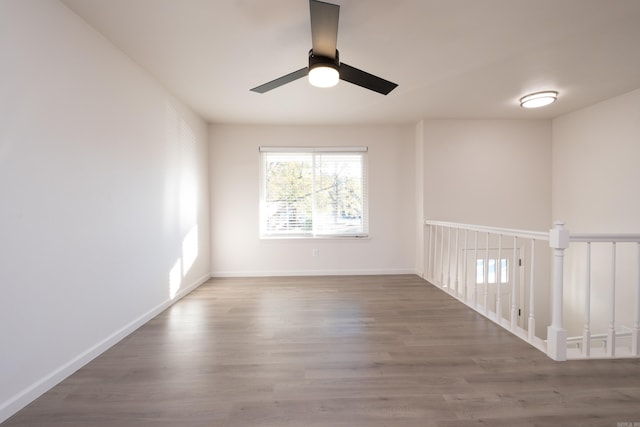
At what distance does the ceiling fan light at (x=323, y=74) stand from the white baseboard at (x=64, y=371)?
246 cm

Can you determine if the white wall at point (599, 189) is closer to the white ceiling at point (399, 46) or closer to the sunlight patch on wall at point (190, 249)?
the white ceiling at point (399, 46)

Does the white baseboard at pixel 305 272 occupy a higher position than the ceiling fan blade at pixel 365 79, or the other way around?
the ceiling fan blade at pixel 365 79

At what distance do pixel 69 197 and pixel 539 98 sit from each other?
453 centimetres

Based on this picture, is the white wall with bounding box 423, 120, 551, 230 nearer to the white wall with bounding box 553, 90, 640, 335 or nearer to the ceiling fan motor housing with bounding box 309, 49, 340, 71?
the white wall with bounding box 553, 90, 640, 335

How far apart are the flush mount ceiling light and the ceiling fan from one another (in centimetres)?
224

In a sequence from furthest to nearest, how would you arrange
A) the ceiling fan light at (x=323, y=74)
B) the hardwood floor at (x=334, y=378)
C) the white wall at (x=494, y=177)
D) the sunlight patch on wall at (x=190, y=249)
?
1. the white wall at (x=494, y=177)
2. the sunlight patch on wall at (x=190, y=249)
3. the ceiling fan light at (x=323, y=74)
4. the hardwood floor at (x=334, y=378)

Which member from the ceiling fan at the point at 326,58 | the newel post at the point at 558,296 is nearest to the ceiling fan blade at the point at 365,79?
the ceiling fan at the point at 326,58

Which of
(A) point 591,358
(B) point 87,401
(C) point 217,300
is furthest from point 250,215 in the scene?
(A) point 591,358

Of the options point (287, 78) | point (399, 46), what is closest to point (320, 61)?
point (287, 78)

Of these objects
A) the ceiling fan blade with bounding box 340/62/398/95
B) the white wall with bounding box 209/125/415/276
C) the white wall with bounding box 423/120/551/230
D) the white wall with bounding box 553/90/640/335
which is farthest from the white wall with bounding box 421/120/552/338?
the ceiling fan blade with bounding box 340/62/398/95

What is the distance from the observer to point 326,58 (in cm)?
175

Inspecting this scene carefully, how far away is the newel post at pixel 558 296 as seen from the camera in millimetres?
1896

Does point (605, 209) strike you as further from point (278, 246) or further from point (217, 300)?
point (217, 300)

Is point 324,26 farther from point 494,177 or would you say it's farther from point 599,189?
point 599,189
